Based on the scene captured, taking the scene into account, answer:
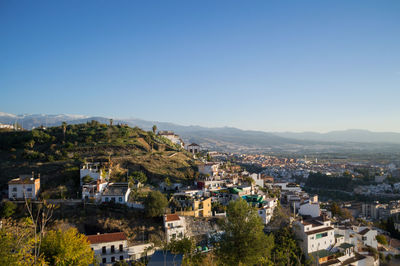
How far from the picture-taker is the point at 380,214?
3575 cm

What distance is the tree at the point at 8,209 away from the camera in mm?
18875

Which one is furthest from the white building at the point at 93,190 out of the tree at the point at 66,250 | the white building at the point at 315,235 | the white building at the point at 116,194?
the white building at the point at 315,235

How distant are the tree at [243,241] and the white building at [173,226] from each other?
319 cm

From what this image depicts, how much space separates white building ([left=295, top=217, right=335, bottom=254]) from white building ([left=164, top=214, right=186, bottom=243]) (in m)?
8.11

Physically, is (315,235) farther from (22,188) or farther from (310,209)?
(22,188)

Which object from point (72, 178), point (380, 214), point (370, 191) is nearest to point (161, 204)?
point (72, 178)

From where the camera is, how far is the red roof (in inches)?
665

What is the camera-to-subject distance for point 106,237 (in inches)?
679

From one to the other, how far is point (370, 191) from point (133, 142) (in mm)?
38308

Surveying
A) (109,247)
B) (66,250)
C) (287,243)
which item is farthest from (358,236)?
(66,250)

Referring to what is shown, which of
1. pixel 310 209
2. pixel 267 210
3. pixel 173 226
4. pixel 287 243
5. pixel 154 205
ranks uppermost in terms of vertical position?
pixel 154 205

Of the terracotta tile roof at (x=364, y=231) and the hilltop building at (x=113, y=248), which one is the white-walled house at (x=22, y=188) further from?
the terracotta tile roof at (x=364, y=231)

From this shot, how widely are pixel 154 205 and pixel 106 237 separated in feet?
12.1

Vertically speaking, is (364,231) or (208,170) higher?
(208,170)
